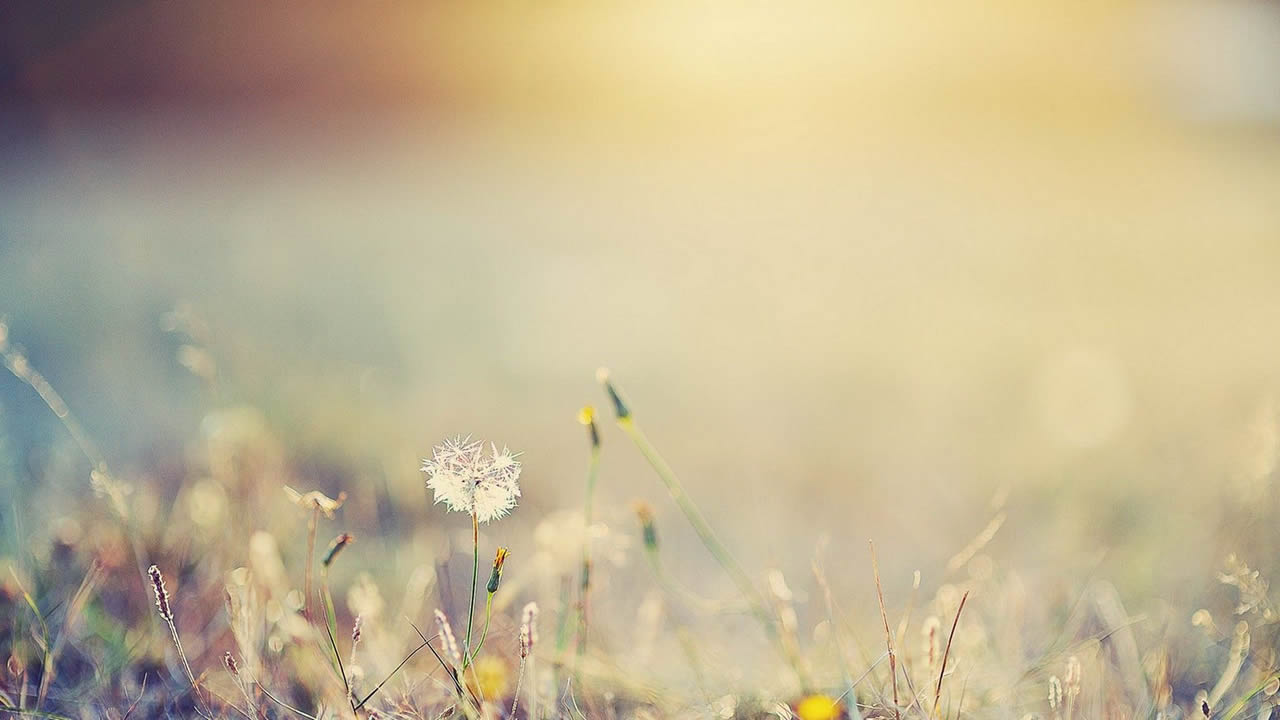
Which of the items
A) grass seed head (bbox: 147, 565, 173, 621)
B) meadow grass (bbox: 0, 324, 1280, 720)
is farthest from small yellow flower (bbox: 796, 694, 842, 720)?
grass seed head (bbox: 147, 565, 173, 621)

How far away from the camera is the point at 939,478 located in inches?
66.5

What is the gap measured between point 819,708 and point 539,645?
0.35 m

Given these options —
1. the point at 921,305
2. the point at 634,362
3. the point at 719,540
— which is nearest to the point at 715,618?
the point at 719,540

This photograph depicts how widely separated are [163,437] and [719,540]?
3.70ft

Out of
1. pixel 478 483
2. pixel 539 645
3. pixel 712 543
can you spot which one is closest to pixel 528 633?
pixel 478 483

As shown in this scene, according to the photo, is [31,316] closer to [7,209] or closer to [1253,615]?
[7,209]

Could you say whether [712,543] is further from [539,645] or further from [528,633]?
[528,633]

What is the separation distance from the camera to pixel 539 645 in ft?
3.58

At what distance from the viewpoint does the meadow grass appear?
92cm

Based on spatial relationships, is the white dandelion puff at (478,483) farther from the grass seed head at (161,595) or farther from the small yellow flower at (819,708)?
the small yellow flower at (819,708)

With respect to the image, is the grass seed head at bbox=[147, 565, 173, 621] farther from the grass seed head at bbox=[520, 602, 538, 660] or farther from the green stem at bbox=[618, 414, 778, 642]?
the green stem at bbox=[618, 414, 778, 642]

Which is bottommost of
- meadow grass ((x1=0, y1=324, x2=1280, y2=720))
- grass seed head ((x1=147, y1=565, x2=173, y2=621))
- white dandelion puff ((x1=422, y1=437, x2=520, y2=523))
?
meadow grass ((x1=0, y1=324, x2=1280, y2=720))

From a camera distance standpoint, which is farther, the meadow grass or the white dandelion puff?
the meadow grass

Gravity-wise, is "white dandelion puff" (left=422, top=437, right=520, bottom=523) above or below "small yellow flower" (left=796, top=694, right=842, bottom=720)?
above
